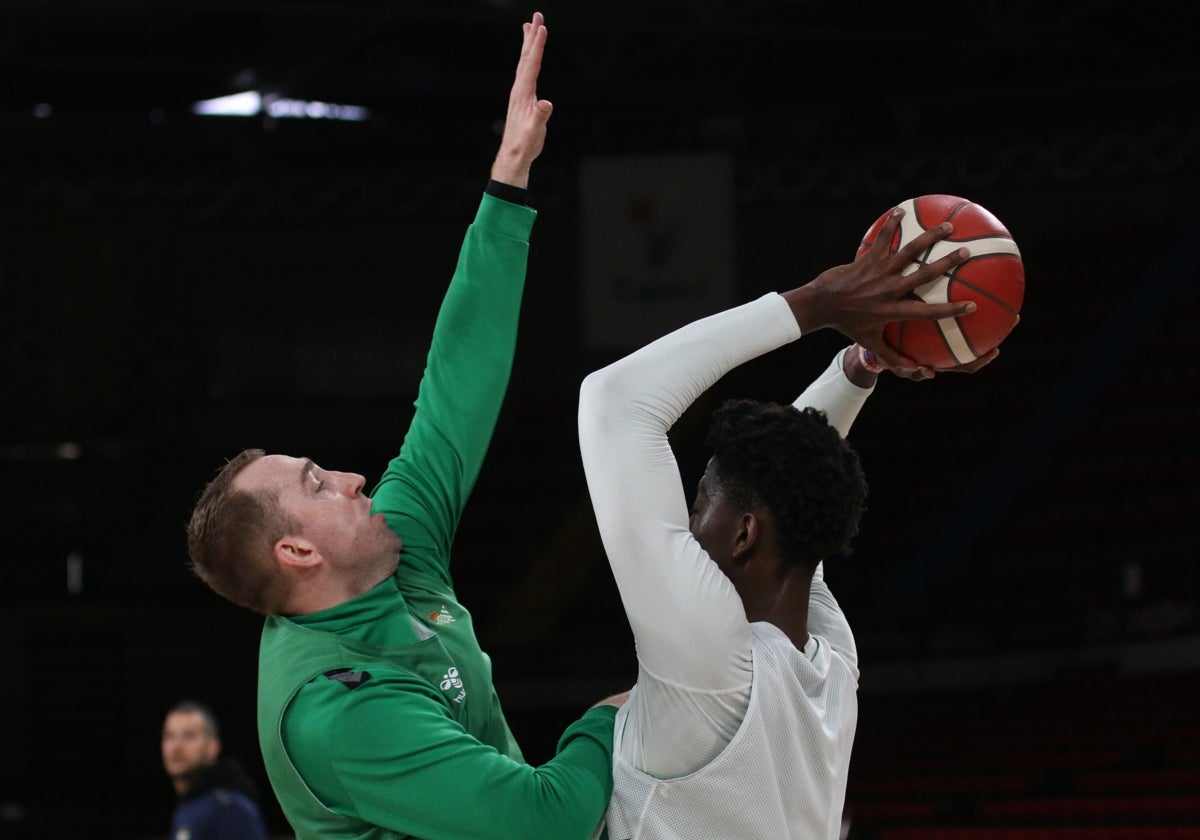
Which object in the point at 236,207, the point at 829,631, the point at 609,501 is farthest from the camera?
the point at 236,207

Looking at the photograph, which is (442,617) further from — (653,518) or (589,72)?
(589,72)

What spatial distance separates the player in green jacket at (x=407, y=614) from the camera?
1912 mm

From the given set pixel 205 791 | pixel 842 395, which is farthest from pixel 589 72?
pixel 842 395

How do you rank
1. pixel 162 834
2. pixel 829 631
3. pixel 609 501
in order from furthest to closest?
pixel 162 834 < pixel 829 631 < pixel 609 501

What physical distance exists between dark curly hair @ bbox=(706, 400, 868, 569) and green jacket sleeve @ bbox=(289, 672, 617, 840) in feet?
1.26

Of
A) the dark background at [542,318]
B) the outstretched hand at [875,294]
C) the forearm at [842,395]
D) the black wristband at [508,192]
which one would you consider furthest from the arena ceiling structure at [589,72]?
the outstretched hand at [875,294]

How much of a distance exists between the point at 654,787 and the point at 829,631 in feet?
1.35

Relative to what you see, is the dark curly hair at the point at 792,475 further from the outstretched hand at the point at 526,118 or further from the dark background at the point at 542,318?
the dark background at the point at 542,318

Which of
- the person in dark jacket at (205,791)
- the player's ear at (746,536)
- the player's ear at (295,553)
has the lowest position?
the person in dark jacket at (205,791)

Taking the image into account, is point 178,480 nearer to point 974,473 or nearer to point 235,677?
point 235,677

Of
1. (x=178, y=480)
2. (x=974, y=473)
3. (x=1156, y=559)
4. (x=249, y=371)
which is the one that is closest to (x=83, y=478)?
(x=178, y=480)

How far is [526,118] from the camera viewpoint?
2.33m

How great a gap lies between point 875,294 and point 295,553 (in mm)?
883

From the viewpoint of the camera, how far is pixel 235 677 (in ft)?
42.3
